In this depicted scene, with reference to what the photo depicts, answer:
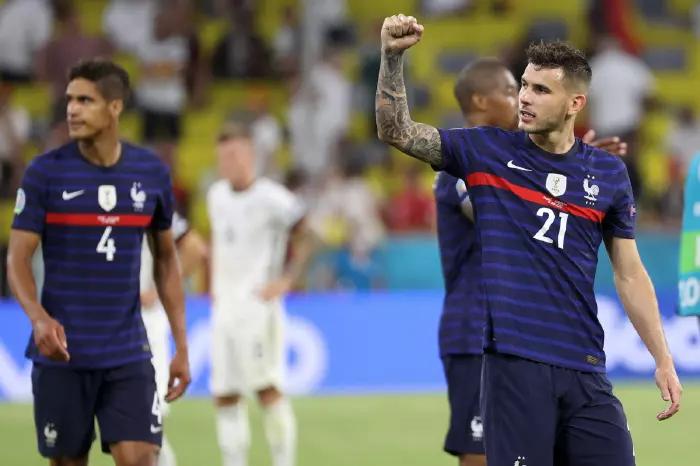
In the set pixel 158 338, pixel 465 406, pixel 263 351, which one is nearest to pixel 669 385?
pixel 465 406

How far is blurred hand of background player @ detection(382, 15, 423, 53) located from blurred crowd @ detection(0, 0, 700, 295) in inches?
430

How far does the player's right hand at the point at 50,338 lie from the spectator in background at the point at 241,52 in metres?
12.5

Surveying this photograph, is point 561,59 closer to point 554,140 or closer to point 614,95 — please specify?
point 554,140

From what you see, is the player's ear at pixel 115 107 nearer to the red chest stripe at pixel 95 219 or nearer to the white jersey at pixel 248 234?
the red chest stripe at pixel 95 219

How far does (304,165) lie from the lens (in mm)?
18266

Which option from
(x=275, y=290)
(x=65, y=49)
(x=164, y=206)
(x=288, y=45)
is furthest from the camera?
(x=288, y=45)

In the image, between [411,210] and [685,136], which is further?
[685,136]

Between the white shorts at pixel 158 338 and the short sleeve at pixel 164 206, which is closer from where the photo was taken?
the short sleeve at pixel 164 206

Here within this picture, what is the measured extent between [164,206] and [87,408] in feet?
3.41

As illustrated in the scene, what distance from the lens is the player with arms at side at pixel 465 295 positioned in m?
7.33

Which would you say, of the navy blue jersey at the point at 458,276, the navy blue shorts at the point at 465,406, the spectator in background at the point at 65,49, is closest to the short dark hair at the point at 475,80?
the navy blue jersey at the point at 458,276

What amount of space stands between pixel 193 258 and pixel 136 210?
2.27 m

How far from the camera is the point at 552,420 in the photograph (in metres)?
5.83

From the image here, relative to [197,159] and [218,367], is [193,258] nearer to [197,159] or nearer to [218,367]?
[218,367]
